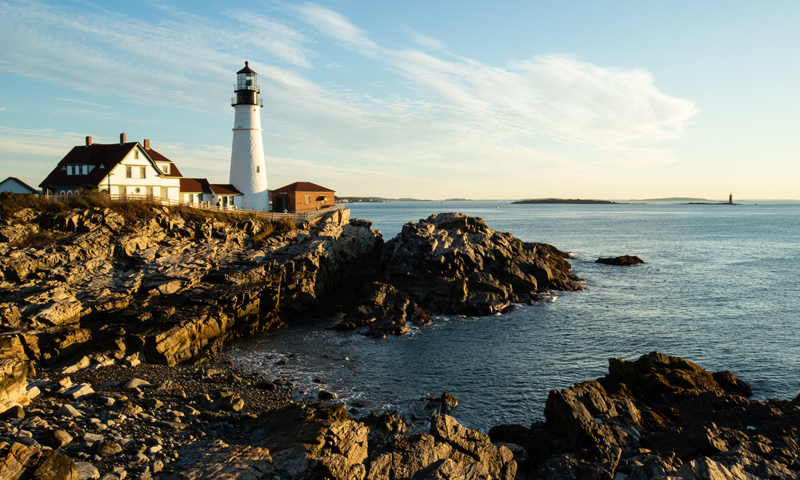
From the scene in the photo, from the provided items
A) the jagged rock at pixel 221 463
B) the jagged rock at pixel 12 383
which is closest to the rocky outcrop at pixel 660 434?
the jagged rock at pixel 221 463

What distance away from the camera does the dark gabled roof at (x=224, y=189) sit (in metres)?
47.4

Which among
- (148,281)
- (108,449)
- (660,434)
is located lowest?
(660,434)

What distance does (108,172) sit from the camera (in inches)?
1522

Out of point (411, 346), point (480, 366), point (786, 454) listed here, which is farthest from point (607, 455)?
point (411, 346)

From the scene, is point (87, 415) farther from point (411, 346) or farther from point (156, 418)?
point (411, 346)

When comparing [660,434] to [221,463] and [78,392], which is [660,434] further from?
[78,392]

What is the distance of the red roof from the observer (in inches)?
1543

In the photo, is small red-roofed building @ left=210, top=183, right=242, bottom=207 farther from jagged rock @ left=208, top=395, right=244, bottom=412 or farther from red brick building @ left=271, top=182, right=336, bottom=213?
jagged rock @ left=208, top=395, right=244, bottom=412

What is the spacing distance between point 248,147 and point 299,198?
779 cm

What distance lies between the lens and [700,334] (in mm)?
27578

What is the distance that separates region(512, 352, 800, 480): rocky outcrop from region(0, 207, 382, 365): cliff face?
1804cm

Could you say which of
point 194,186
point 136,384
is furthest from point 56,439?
point 194,186

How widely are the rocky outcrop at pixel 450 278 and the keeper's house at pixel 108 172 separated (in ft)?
73.9

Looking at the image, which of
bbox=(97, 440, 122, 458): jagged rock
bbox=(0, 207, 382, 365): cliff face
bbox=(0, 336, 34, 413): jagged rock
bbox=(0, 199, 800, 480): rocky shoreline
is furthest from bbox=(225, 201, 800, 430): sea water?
bbox=(0, 336, 34, 413): jagged rock
